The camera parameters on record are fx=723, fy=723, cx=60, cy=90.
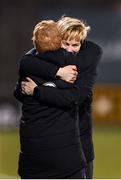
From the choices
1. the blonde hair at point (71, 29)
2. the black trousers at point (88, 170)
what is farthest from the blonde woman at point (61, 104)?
the black trousers at point (88, 170)

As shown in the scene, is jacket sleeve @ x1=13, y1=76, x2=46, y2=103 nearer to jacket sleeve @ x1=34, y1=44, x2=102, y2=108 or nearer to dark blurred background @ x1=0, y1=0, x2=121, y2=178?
jacket sleeve @ x1=34, y1=44, x2=102, y2=108

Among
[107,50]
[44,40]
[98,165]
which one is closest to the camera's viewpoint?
[44,40]

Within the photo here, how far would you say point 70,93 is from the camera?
333 cm

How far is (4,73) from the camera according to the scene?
1448cm

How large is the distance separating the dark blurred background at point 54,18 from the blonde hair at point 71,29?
10215 mm

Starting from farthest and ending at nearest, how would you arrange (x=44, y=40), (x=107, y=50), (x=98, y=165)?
(x=107, y=50), (x=98, y=165), (x=44, y=40)

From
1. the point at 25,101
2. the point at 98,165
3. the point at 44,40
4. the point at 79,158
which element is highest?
the point at 44,40

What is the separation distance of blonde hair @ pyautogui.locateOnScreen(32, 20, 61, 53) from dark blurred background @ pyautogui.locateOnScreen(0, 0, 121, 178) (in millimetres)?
10321

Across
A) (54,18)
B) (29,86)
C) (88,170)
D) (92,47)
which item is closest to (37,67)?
(29,86)

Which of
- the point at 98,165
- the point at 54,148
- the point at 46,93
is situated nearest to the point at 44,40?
the point at 46,93

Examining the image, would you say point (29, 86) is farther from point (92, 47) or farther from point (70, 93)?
point (92, 47)

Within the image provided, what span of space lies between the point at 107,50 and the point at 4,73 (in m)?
2.11

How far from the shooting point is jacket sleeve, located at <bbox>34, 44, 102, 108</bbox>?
331 cm

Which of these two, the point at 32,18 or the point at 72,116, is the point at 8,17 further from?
the point at 72,116
